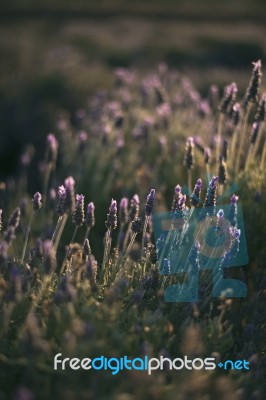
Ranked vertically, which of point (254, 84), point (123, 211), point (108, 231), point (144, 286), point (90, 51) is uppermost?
point (90, 51)

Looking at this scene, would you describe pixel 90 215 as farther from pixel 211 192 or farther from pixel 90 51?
pixel 90 51

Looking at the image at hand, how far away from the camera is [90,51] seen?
45.9 ft

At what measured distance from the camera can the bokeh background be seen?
8531mm

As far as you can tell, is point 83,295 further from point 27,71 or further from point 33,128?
point 27,71

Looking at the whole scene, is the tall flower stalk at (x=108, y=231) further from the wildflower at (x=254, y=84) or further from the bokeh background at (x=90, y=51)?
the bokeh background at (x=90, y=51)

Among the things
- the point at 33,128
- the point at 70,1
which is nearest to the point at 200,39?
the point at 33,128

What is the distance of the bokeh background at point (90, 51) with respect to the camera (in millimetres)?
8531

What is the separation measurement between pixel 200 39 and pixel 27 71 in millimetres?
7003

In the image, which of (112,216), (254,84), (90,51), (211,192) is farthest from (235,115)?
(90,51)

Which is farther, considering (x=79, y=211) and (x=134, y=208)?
(x=134, y=208)

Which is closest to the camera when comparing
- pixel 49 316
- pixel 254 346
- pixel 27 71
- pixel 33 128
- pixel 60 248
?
pixel 49 316

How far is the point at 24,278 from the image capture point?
264 cm

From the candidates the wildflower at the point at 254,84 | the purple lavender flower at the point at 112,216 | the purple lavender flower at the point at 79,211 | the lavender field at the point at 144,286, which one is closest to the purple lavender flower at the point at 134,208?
the lavender field at the point at 144,286

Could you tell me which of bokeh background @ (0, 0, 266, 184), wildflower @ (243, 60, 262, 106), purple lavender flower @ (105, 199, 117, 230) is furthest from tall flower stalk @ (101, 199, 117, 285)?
bokeh background @ (0, 0, 266, 184)
